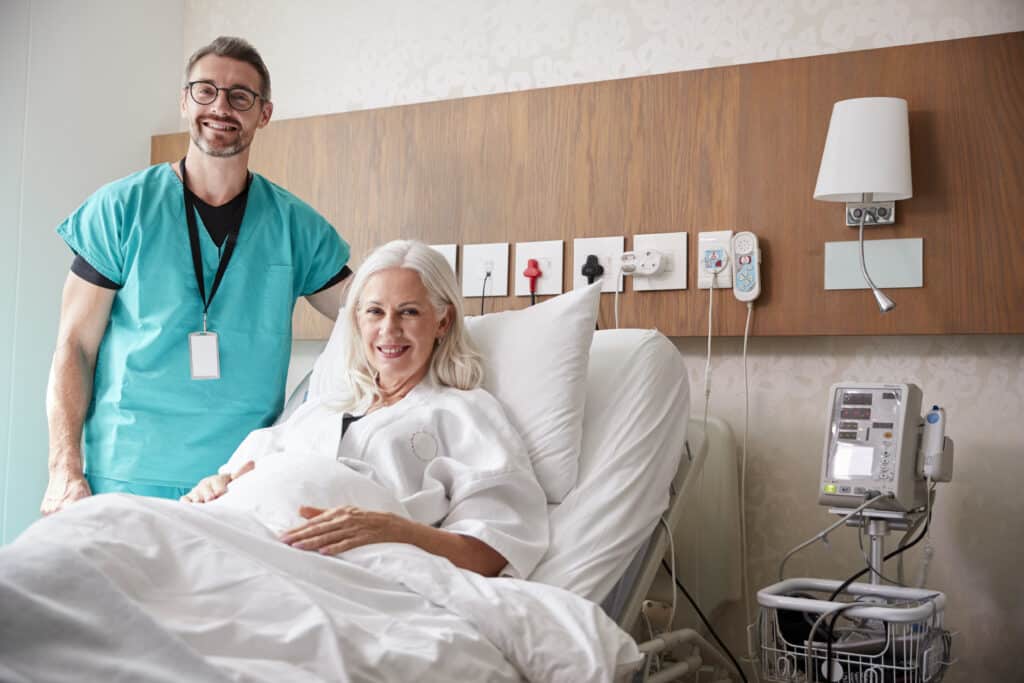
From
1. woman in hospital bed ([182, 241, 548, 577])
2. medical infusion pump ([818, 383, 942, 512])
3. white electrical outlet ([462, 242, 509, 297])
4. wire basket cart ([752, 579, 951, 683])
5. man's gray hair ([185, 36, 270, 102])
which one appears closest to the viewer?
woman in hospital bed ([182, 241, 548, 577])

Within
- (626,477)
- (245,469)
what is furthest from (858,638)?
(245,469)

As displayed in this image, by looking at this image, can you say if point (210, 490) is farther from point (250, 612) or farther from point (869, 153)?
point (869, 153)

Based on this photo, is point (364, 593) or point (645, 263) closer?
point (364, 593)

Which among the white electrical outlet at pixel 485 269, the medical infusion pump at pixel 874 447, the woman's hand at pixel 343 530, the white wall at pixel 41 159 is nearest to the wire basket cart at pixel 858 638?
the medical infusion pump at pixel 874 447

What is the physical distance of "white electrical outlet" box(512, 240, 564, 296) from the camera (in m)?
2.77

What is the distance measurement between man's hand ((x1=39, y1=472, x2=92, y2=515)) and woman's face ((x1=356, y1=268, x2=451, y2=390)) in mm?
750

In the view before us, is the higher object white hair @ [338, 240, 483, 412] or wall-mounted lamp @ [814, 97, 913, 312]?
wall-mounted lamp @ [814, 97, 913, 312]

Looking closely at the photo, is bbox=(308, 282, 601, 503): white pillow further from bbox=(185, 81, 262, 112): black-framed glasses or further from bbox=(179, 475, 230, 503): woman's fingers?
bbox=(185, 81, 262, 112): black-framed glasses

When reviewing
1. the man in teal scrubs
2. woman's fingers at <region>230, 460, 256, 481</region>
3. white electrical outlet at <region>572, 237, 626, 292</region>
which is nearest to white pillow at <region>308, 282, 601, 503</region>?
woman's fingers at <region>230, 460, 256, 481</region>

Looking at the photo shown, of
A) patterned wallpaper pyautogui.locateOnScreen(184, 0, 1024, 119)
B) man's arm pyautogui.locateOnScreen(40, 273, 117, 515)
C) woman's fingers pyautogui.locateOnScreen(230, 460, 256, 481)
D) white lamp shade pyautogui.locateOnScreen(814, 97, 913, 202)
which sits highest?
patterned wallpaper pyautogui.locateOnScreen(184, 0, 1024, 119)

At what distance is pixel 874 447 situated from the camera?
2.06 m

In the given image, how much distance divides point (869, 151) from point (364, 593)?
4.99 ft

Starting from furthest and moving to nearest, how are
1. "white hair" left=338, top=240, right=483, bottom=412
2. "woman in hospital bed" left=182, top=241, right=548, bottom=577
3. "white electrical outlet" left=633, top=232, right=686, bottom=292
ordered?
1. "white electrical outlet" left=633, top=232, right=686, bottom=292
2. "white hair" left=338, top=240, right=483, bottom=412
3. "woman in hospital bed" left=182, top=241, right=548, bottom=577

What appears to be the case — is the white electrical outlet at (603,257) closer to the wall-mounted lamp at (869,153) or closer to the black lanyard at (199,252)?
the wall-mounted lamp at (869,153)
